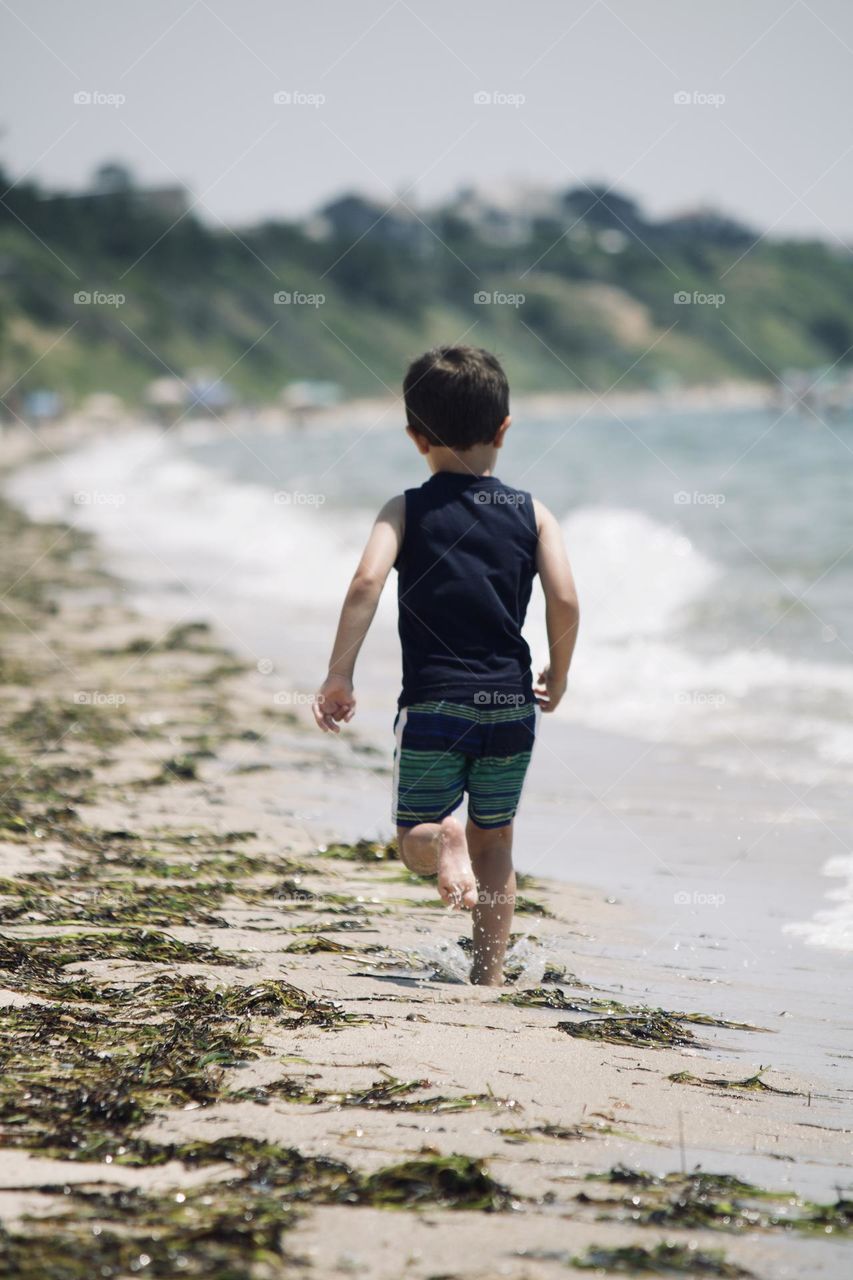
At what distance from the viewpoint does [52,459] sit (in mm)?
42281

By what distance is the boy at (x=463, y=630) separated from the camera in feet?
10.9

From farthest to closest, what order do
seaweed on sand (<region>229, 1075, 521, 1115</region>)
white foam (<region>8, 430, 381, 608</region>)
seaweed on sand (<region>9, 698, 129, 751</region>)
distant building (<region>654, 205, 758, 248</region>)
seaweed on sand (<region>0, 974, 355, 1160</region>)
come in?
distant building (<region>654, 205, 758, 248</region>) < white foam (<region>8, 430, 381, 608</region>) < seaweed on sand (<region>9, 698, 129, 751</region>) < seaweed on sand (<region>229, 1075, 521, 1115</region>) < seaweed on sand (<region>0, 974, 355, 1160</region>)

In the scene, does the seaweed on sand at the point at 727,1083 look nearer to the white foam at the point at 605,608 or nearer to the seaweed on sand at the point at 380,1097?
the seaweed on sand at the point at 380,1097

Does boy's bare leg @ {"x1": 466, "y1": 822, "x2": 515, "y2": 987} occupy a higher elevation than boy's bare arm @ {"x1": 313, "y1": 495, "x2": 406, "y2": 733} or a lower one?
lower

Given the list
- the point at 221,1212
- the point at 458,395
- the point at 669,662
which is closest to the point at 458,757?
the point at 458,395

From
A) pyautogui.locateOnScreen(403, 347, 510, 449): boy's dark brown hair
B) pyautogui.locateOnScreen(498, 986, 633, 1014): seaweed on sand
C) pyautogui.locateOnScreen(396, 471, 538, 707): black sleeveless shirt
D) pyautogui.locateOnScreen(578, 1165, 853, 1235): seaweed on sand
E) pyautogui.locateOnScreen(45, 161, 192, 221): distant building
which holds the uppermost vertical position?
pyautogui.locateOnScreen(45, 161, 192, 221): distant building

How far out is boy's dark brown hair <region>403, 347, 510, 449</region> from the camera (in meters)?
3.38

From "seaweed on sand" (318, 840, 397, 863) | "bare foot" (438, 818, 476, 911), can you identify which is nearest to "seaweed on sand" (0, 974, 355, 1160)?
"bare foot" (438, 818, 476, 911)

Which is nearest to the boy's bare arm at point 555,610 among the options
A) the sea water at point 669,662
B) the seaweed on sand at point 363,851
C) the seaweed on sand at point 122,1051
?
the sea water at point 669,662

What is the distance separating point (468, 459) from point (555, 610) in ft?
1.38

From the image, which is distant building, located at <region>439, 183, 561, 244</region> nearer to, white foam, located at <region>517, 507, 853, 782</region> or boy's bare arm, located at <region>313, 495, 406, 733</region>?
white foam, located at <region>517, 507, 853, 782</region>

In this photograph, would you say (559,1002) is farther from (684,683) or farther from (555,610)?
(684,683)

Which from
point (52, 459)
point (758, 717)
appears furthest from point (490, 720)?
point (52, 459)

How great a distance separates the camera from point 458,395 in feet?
11.1
